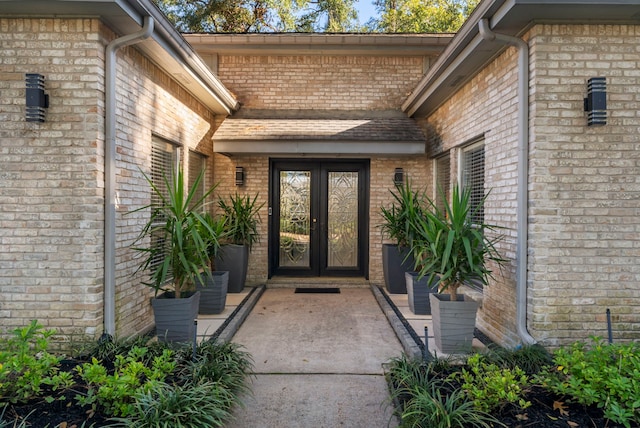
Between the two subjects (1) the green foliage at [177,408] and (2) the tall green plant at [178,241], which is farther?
(2) the tall green plant at [178,241]

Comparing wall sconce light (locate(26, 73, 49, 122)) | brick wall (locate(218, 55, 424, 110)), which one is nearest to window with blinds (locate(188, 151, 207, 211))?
brick wall (locate(218, 55, 424, 110))

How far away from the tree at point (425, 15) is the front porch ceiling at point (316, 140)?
1079cm

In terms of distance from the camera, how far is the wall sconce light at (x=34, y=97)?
349cm

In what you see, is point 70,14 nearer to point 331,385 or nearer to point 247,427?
point 247,427

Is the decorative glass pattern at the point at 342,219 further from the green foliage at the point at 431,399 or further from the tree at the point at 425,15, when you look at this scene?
the tree at the point at 425,15

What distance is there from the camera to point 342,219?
25.0 feet

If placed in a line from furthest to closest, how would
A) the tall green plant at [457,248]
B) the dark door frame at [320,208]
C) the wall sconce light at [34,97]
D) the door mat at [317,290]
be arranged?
the dark door frame at [320,208] → the door mat at [317,290] → the tall green plant at [457,248] → the wall sconce light at [34,97]

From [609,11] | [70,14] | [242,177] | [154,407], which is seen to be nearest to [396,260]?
[242,177]

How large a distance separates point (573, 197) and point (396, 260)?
125 inches

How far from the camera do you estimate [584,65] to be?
3.58 meters

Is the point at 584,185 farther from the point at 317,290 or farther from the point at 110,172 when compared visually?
the point at 317,290

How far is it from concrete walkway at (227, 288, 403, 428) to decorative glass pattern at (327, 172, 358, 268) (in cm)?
144

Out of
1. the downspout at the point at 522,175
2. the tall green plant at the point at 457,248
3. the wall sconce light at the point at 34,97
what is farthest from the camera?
the tall green plant at the point at 457,248

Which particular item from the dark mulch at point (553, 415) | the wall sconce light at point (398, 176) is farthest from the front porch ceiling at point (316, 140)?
the dark mulch at point (553, 415)
